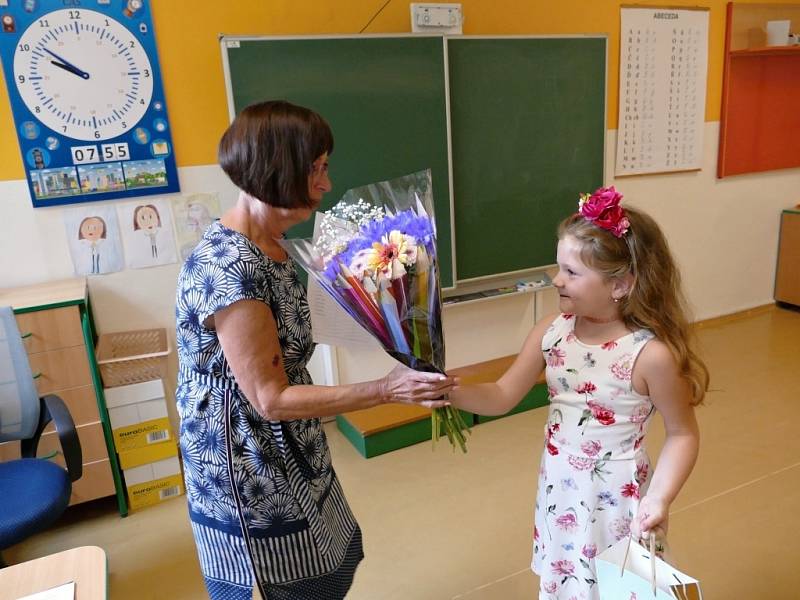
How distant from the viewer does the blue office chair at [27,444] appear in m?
1.81

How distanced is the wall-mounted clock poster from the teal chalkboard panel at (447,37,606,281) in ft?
4.90

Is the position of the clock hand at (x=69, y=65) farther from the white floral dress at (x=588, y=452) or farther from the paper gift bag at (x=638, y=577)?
the paper gift bag at (x=638, y=577)

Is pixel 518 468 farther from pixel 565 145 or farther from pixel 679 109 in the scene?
pixel 679 109

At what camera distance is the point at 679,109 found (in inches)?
160

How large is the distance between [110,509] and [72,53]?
199 cm

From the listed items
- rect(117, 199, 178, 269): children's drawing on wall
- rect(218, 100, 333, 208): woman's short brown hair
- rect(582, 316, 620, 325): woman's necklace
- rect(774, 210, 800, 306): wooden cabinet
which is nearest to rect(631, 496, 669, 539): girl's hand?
rect(582, 316, 620, 325): woman's necklace

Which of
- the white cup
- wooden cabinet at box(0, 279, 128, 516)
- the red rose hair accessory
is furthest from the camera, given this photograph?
the white cup

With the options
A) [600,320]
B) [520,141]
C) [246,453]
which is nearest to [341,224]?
[246,453]

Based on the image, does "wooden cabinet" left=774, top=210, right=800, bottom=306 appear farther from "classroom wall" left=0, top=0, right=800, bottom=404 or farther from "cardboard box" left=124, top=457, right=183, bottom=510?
"cardboard box" left=124, top=457, right=183, bottom=510

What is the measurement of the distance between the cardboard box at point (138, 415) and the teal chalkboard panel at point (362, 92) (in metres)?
0.98

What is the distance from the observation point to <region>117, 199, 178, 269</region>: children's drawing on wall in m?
2.77

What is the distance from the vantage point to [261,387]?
111cm

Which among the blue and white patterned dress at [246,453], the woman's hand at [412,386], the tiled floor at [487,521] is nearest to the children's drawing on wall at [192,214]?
the tiled floor at [487,521]

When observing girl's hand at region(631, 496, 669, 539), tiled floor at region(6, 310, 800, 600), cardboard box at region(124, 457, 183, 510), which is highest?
girl's hand at region(631, 496, 669, 539)
